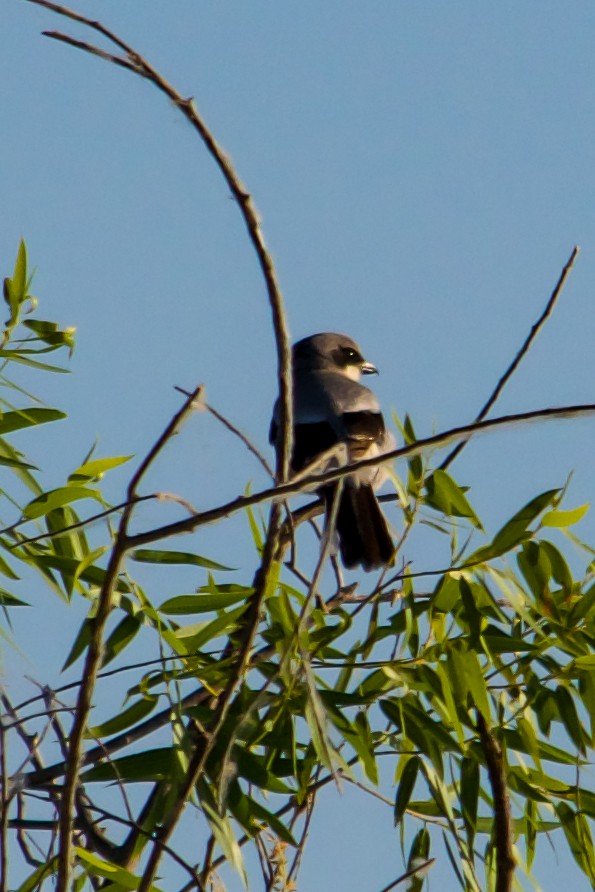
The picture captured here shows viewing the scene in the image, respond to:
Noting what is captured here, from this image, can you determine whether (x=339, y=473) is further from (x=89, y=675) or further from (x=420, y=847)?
(x=420, y=847)

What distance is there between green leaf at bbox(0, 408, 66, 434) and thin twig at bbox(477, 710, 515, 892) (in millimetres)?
1104

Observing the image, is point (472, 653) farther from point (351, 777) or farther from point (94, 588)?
point (94, 588)

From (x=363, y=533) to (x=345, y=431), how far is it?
2.84 feet

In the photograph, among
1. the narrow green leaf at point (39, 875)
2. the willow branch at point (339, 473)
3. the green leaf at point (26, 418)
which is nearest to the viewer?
the willow branch at point (339, 473)

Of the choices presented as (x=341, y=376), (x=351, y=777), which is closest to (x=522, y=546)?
(x=351, y=777)

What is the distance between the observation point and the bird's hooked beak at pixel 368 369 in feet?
24.2

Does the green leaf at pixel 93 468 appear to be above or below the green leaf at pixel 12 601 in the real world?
above

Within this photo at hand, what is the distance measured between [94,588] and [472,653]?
78 centimetres

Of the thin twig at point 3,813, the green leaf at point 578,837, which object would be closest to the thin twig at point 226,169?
the thin twig at point 3,813

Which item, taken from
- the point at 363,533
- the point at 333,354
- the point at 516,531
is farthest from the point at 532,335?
the point at 333,354

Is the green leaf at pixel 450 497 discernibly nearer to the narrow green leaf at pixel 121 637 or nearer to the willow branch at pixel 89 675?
the narrow green leaf at pixel 121 637

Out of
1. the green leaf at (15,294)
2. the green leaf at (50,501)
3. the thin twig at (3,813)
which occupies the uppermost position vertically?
the green leaf at (15,294)

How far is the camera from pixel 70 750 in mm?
1747

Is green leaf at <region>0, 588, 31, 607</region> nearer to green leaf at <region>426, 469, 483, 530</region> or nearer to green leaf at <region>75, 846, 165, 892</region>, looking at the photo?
green leaf at <region>75, 846, 165, 892</region>
